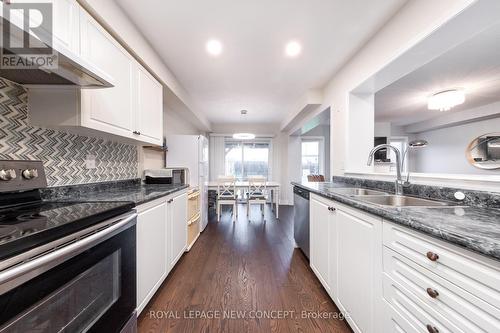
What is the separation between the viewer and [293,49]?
216 cm

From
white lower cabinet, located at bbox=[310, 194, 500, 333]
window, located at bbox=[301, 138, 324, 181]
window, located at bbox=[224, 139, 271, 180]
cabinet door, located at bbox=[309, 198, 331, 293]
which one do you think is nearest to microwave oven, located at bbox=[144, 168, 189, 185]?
cabinet door, located at bbox=[309, 198, 331, 293]

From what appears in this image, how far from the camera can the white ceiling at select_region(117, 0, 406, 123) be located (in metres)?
1.58

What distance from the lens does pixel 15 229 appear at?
687 millimetres

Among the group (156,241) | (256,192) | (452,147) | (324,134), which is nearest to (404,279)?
(156,241)

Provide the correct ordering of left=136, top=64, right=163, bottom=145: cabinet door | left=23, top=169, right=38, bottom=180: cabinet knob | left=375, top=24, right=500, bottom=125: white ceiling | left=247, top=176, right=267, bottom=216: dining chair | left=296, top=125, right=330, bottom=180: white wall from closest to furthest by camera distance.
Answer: left=23, top=169, right=38, bottom=180: cabinet knob → left=136, top=64, right=163, bottom=145: cabinet door → left=375, top=24, right=500, bottom=125: white ceiling → left=247, top=176, right=267, bottom=216: dining chair → left=296, top=125, right=330, bottom=180: white wall

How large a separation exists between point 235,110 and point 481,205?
4153 mm

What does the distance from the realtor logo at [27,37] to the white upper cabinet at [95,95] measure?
0.08 metres

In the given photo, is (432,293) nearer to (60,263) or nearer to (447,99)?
(60,263)

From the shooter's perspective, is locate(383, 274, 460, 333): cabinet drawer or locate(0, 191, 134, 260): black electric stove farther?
locate(383, 274, 460, 333): cabinet drawer

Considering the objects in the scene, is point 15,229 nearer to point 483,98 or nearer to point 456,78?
point 456,78

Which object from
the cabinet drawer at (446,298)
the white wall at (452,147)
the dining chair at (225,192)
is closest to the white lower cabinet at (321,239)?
the cabinet drawer at (446,298)

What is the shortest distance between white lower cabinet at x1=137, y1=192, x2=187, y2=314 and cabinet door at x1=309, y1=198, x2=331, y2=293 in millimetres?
1380

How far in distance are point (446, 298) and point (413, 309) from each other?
0.58 ft

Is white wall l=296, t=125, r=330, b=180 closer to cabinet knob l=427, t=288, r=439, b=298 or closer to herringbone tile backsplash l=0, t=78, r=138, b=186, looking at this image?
herringbone tile backsplash l=0, t=78, r=138, b=186
